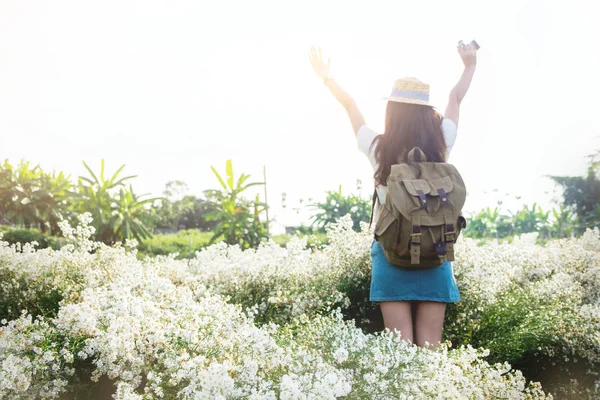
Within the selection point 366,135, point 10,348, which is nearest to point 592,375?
point 366,135

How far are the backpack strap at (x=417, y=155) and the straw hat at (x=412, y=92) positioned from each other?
322mm

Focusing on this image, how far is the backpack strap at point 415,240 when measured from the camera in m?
3.22

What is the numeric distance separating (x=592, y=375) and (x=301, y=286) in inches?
106

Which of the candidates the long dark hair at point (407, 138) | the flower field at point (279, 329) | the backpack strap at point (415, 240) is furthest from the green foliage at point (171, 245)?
the backpack strap at point (415, 240)

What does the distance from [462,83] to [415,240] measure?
1493mm

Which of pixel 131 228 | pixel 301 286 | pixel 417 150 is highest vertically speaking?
pixel 417 150

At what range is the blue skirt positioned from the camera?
3.52 meters

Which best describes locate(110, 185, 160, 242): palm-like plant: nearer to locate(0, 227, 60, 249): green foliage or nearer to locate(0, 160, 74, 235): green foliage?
locate(0, 227, 60, 249): green foliage

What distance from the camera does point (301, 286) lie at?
17.0 ft

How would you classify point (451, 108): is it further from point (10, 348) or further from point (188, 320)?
point (10, 348)

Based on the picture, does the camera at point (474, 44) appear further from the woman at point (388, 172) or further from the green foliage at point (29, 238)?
the green foliage at point (29, 238)

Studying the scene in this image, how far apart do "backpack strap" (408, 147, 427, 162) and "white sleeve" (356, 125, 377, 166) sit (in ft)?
0.82

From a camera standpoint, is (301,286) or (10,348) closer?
(10,348)

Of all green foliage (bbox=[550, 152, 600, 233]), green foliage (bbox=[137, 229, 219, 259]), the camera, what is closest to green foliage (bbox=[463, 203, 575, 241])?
green foliage (bbox=[550, 152, 600, 233])
